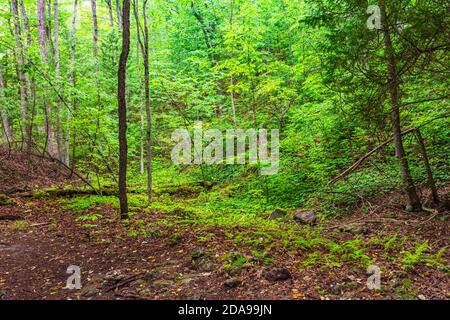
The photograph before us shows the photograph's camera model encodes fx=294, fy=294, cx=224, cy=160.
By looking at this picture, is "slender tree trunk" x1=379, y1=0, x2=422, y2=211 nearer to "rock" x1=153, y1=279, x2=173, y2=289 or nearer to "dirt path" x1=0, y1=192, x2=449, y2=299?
"dirt path" x1=0, y1=192, x2=449, y2=299

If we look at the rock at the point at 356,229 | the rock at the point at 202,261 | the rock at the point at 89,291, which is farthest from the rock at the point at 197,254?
the rock at the point at 356,229

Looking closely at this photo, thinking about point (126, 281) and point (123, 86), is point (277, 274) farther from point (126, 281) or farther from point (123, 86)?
point (123, 86)

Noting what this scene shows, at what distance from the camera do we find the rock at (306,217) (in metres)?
7.24

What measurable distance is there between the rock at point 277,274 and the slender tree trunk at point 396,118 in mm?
3768

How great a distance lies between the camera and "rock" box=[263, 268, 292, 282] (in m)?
4.33

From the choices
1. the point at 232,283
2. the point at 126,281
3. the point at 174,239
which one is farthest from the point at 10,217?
the point at 232,283

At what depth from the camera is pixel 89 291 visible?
449cm

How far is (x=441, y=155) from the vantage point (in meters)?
7.78

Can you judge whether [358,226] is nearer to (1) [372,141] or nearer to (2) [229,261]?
(2) [229,261]

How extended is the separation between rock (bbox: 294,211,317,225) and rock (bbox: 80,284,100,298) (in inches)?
190

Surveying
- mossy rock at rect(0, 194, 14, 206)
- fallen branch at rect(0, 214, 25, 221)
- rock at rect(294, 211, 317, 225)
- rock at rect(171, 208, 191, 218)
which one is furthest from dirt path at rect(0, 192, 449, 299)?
mossy rock at rect(0, 194, 14, 206)

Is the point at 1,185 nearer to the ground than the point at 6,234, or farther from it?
farther from it

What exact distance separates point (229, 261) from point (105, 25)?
27.0m
